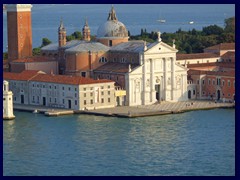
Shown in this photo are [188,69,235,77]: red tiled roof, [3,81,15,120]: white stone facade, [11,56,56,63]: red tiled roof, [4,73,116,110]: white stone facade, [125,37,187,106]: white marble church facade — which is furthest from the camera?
[11,56,56,63]: red tiled roof

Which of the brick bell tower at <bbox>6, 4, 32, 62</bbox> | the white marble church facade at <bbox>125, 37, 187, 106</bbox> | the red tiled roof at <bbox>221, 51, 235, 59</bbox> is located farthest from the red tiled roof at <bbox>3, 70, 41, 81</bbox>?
the red tiled roof at <bbox>221, 51, 235, 59</bbox>

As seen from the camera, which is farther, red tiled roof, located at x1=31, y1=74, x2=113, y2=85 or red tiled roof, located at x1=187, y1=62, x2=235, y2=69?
red tiled roof, located at x1=187, y1=62, x2=235, y2=69

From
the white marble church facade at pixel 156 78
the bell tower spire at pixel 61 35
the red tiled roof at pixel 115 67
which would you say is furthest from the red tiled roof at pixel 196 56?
the bell tower spire at pixel 61 35

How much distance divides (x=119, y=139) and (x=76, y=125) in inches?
59.1

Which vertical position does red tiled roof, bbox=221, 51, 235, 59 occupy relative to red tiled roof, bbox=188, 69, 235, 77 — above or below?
above

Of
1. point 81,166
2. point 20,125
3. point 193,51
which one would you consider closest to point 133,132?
point 20,125

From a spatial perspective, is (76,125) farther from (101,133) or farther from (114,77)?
(114,77)

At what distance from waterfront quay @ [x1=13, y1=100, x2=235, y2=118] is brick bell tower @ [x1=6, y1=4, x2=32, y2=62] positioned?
225 centimetres

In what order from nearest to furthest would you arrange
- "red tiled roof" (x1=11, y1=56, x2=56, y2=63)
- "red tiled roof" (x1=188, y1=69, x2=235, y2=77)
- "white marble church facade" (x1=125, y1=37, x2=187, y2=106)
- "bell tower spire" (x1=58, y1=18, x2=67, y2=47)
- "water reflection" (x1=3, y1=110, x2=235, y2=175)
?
1. "water reflection" (x1=3, y1=110, x2=235, y2=175)
2. "white marble church facade" (x1=125, y1=37, x2=187, y2=106)
3. "red tiled roof" (x1=188, y1=69, x2=235, y2=77)
4. "red tiled roof" (x1=11, y1=56, x2=56, y2=63)
5. "bell tower spire" (x1=58, y1=18, x2=67, y2=47)

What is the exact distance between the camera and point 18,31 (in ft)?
58.4

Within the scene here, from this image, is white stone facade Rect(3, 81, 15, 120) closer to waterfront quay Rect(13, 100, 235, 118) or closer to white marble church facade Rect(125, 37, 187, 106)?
waterfront quay Rect(13, 100, 235, 118)

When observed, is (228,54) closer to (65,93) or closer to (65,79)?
(65,79)

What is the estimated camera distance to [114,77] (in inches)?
631

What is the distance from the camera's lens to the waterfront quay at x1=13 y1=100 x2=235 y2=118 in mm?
14739
